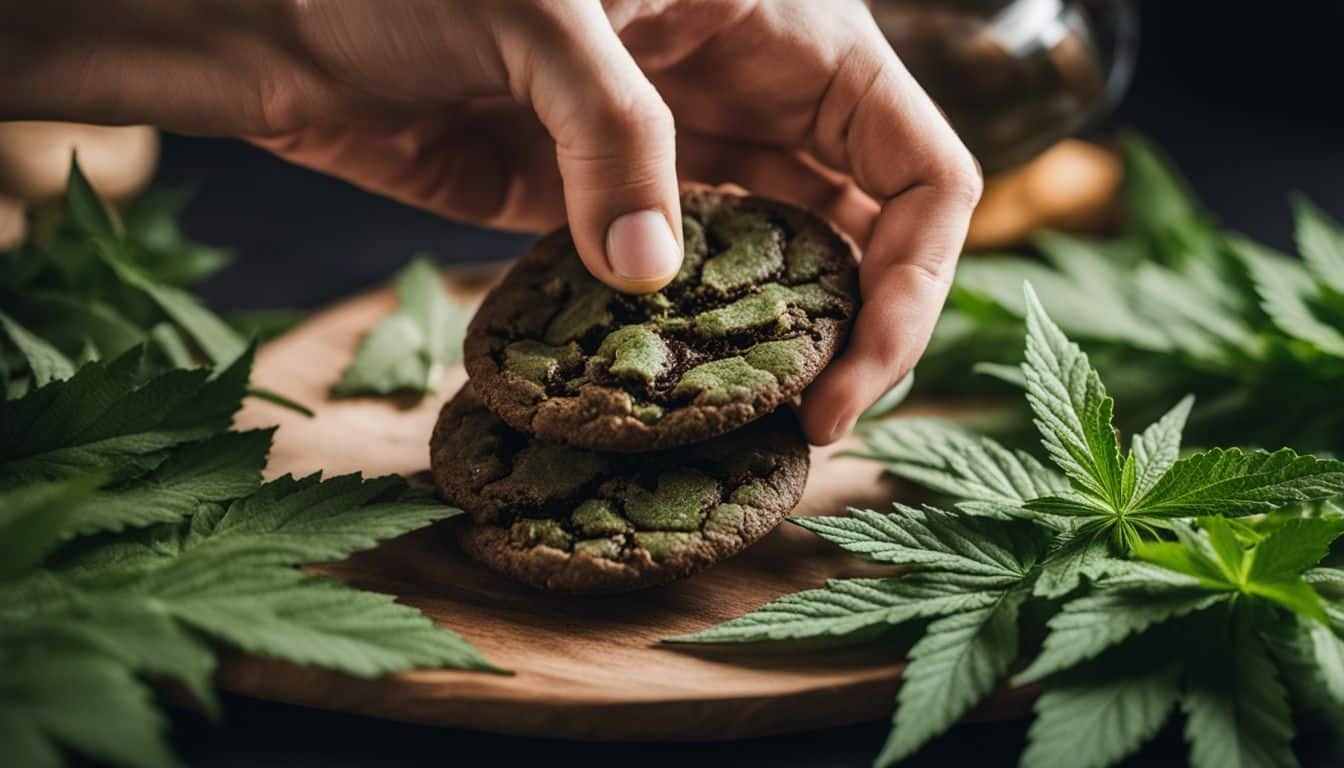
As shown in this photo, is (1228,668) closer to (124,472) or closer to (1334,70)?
(124,472)

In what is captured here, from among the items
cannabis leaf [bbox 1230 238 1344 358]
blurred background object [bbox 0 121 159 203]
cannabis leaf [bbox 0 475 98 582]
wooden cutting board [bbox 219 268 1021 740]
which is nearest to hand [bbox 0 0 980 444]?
wooden cutting board [bbox 219 268 1021 740]

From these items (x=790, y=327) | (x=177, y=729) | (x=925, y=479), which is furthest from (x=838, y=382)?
(x=177, y=729)

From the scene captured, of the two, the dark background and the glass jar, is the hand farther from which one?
the dark background

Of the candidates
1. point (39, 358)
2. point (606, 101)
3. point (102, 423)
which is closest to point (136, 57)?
point (39, 358)

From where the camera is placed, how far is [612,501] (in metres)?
1.46

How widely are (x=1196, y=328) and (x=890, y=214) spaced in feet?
2.24

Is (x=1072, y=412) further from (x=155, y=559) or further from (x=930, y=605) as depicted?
(x=155, y=559)

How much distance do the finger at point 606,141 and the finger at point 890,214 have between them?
0.30m

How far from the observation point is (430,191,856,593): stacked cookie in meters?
1.40

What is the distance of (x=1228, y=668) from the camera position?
1267mm

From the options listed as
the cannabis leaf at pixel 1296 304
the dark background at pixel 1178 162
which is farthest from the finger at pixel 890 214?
the dark background at pixel 1178 162

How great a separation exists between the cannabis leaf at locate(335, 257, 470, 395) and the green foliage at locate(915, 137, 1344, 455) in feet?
3.02

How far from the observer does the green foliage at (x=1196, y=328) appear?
1.84 meters

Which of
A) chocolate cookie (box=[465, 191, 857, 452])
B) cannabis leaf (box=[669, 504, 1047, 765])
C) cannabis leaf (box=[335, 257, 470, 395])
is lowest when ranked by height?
cannabis leaf (box=[335, 257, 470, 395])
